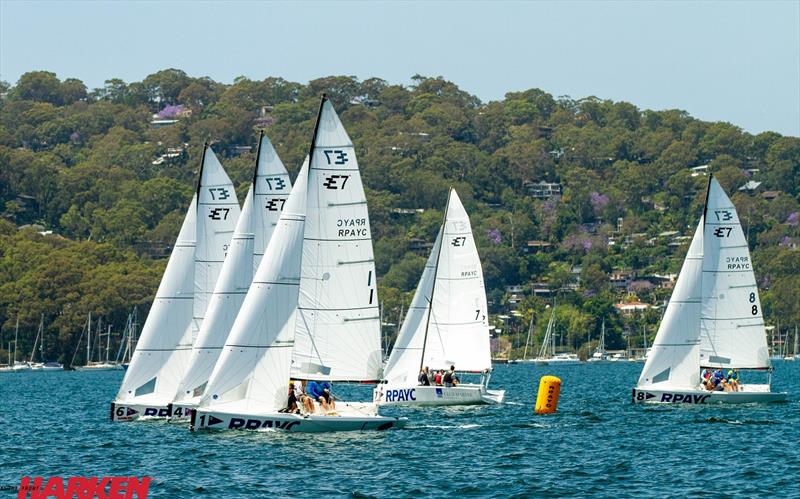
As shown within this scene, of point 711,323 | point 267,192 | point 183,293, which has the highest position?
point 267,192

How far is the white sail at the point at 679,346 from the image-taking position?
5306cm

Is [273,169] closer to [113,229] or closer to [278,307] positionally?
[278,307]

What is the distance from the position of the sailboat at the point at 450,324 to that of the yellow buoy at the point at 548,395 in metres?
2.60

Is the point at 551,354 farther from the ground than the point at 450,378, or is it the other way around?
the point at 551,354

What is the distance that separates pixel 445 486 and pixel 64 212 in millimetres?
172690

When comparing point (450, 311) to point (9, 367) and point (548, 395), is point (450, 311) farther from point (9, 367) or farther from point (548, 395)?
point (9, 367)

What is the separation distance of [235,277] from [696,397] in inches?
694

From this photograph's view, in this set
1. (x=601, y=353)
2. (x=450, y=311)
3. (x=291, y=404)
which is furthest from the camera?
(x=601, y=353)

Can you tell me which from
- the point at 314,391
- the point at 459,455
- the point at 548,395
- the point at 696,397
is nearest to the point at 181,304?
the point at 314,391

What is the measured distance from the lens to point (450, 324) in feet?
183

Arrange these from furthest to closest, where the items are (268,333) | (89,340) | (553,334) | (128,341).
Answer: (553,334)
(128,341)
(89,340)
(268,333)

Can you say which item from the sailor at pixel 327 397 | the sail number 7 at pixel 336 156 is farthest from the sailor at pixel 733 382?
the sail number 7 at pixel 336 156

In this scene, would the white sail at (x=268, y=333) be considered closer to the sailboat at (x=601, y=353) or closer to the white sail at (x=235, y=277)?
the white sail at (x=235, y=277)

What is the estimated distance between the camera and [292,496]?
3119 cm
